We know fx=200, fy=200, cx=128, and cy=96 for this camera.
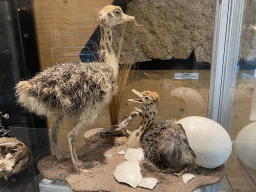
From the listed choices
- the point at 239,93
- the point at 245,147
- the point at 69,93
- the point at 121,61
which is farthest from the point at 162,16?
Answer: the point at 245,147

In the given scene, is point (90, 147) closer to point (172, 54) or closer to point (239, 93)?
point (172, 54)

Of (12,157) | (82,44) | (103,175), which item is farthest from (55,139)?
(82,44)

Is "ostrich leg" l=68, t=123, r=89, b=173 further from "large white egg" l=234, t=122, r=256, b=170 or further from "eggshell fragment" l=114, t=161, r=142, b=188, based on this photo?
"large white egg" l=234, t=122, r=256, b=170

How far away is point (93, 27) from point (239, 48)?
98 centimetres

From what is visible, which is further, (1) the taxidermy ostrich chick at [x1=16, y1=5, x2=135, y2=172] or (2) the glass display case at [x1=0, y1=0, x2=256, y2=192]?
(2) the glass display case at [x1=0, y1=0, x2=256, y2=192]

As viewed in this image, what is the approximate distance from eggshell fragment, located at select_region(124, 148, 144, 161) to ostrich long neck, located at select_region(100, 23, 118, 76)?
0.49m

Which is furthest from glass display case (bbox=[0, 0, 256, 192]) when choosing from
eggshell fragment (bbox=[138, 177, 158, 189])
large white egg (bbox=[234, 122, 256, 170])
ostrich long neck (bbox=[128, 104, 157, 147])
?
eggshell fragment (bbox=[138, 177, 158, 189])

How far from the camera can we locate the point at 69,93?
98 centimetres

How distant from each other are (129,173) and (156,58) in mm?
810

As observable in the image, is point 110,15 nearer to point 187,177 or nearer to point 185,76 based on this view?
point 185,76

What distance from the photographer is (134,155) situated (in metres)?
1.17

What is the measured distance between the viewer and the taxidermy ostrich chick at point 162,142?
1.05 m

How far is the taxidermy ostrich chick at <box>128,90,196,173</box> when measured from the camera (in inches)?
41.2

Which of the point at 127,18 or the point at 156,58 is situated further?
the point at 156,58
